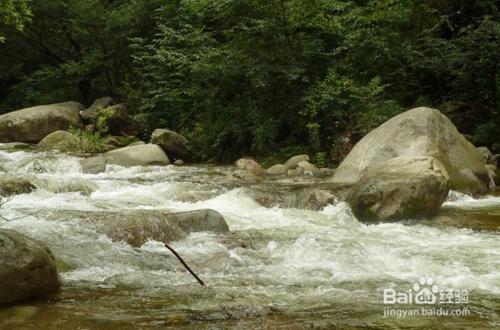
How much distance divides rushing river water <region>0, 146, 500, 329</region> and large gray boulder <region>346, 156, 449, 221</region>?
0.21 m

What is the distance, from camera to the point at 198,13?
17266mm

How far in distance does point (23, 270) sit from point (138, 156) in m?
9.80

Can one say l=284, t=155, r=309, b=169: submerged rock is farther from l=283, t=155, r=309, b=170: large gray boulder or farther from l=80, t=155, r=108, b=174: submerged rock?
l=80, t=155, r=108, b=174: submerged rock

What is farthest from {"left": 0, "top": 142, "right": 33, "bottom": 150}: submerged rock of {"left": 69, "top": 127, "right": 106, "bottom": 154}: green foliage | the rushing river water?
the rushing river water

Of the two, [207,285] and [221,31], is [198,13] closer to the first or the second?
[221,31]

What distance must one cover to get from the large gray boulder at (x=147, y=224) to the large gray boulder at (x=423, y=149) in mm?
4132

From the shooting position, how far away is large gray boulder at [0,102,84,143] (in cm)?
1916

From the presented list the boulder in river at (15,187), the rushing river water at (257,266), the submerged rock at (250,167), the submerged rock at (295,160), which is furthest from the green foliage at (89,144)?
the boulder in river at (15,187)

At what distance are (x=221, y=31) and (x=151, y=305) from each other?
42.7 feet

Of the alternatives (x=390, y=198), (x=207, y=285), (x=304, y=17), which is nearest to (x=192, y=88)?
(x=304, y=17)

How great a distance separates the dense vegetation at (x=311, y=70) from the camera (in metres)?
14.4

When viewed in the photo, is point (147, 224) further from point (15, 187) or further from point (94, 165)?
point (94, 165)

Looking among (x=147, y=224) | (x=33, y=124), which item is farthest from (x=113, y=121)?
(x=147, y=224)

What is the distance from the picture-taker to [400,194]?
866cm
